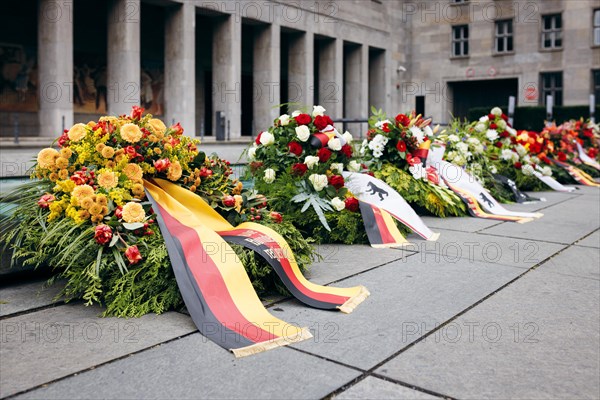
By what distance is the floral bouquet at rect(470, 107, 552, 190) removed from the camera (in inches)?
445

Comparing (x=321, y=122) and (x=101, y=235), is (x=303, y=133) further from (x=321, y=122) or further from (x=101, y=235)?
(x=101, y=235)

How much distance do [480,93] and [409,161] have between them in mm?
37066

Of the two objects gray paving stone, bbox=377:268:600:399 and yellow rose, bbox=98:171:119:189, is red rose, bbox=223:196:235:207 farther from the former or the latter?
gray paving stone, bbox=377:268:600:399

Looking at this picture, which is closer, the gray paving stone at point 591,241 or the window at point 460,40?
the gray paving stone at point 591,241

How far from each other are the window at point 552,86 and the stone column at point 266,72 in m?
17.6

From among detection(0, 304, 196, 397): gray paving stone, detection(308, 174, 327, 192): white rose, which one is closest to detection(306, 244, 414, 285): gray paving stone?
detection(308, 174, 327, 192): white rose

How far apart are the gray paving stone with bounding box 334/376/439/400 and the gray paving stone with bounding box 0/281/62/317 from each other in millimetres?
2218

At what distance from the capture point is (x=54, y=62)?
22.4 metres

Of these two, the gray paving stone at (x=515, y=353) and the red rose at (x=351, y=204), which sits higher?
the red rose at (x=351, y=204)

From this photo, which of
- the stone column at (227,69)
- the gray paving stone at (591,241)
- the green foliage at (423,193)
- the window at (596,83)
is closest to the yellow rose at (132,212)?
the green foliage at (423,193)

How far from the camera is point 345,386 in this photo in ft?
9.40

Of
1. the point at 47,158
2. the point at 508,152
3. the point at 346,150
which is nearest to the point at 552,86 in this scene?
the point at 508,152

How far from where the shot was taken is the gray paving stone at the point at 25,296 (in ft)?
13.2

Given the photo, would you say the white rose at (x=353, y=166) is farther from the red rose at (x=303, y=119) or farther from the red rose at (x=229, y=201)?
the red rose at (x=229, y=201)
